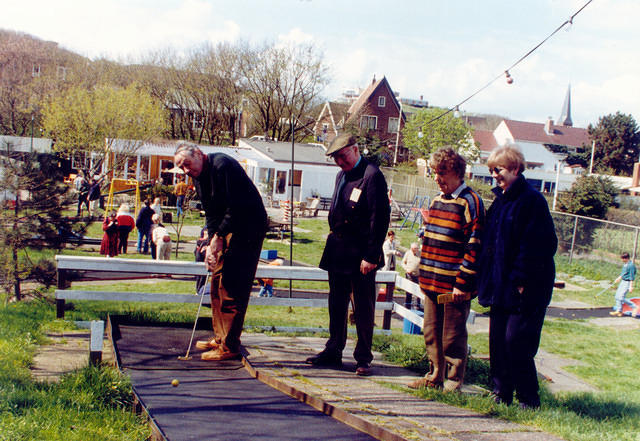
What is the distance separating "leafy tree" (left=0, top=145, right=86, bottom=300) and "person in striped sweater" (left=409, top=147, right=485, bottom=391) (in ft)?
15.3

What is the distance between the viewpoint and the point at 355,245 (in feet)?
15.6

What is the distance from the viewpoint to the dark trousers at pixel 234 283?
15.5ft

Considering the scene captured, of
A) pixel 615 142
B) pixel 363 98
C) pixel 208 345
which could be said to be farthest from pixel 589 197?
pixel 208 345

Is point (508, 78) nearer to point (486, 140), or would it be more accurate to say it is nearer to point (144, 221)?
point (144, 221)

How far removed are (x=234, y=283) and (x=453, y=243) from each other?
1.68 meters

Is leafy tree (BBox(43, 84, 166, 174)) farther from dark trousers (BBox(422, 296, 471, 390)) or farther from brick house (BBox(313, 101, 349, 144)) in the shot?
dark trousers (BBox(422, 296, 471, 390))

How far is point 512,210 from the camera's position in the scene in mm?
4223

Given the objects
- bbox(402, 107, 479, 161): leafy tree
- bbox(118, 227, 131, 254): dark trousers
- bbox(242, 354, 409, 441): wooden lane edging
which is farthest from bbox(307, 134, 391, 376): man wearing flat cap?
bbox(402, 107, 479, 161): leafy tree

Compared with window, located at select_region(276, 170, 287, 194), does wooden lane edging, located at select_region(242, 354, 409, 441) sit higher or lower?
lower

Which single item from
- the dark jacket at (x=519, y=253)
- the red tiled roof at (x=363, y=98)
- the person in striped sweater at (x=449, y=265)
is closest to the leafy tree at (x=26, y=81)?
the red tiled roof at (x=363, y=98)

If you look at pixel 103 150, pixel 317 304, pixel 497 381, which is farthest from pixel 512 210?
pixel 103 150

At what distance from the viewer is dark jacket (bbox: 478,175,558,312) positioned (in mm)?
4125

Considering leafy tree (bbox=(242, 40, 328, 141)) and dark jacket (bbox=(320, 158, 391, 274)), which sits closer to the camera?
dark jacket (bbox=(320, 158, 391, 274))

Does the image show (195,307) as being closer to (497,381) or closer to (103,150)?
(497,381)
